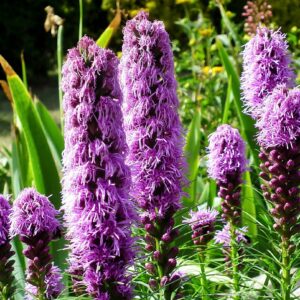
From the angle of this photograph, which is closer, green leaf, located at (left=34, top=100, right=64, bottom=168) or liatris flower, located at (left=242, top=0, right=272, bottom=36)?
green leaf, located at (left=34, top=100, right=64, bottom=168)

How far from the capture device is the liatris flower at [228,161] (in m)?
2.71

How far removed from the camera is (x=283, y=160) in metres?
2.31

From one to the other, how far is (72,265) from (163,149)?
0.52 meters

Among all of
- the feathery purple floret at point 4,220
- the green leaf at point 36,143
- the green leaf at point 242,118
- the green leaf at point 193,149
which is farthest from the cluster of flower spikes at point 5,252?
the green leaf at point 242,118

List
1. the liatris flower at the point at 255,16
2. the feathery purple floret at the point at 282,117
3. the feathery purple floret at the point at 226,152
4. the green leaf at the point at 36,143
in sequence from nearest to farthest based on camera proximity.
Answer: the feathery purple floret at the point at 282,117, the feathery purple floret at the point at 226,152, the green leaf at the point at 36,143, the liatris flower at the point at 255,16

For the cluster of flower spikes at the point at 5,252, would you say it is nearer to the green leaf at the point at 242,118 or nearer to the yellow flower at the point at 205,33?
the green leaf at the point at 242,118

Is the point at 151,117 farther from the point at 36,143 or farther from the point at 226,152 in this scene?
the point at 36,143

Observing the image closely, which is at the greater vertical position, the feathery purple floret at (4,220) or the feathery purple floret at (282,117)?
the feathery purple floret at (282,117)

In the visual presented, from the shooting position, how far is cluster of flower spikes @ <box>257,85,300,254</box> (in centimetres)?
220

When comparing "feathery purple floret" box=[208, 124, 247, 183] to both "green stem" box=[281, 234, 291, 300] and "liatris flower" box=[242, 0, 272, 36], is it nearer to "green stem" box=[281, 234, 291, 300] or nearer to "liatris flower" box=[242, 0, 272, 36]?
"green stem" box=[281, 234, 291, 300]

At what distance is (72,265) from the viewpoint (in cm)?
237

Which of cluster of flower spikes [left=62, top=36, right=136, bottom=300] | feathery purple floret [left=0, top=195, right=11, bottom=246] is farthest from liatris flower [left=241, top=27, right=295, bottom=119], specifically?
feathery purple floret [left=0, top=195, right=11, bottom=246]

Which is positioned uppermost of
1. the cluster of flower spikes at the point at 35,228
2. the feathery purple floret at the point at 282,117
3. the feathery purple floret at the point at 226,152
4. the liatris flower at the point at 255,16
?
the liatris flower at the point at 255,16

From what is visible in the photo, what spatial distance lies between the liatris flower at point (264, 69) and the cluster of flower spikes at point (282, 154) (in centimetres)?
15
